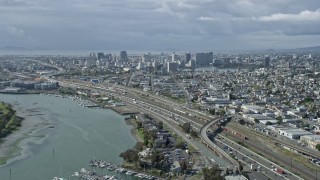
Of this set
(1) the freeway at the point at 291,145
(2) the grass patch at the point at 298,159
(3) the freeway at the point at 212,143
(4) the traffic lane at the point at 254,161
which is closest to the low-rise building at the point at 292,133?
(1) the freeway at the point at 291,145

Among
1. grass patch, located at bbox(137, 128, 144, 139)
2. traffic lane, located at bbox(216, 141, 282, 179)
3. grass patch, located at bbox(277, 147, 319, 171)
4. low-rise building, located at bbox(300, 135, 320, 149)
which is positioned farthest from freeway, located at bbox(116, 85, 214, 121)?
traffic lane, located at bbox(216, 141, 282, 179)

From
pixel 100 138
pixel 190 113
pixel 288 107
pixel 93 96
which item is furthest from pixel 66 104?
pixel 288 107

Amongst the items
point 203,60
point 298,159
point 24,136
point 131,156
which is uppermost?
point 203,60

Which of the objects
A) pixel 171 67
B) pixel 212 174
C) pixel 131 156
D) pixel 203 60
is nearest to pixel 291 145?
pixel 212 174

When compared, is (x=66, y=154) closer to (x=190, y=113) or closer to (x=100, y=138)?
(x=100, y=138)

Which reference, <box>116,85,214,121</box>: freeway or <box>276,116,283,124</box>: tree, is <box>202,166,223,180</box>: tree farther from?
<box>116,85,214,121</box>: freeway

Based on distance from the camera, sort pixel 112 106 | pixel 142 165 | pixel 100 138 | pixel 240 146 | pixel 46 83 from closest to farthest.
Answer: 1. pixel 142 165
2. pixel 240 146
3. pixel 100 138
4. pixel 112 106
5. pixel 46 83

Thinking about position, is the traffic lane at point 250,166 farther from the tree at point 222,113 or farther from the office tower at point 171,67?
the office tower at point 171,67

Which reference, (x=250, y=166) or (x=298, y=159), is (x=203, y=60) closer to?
(x=298, y=159)
